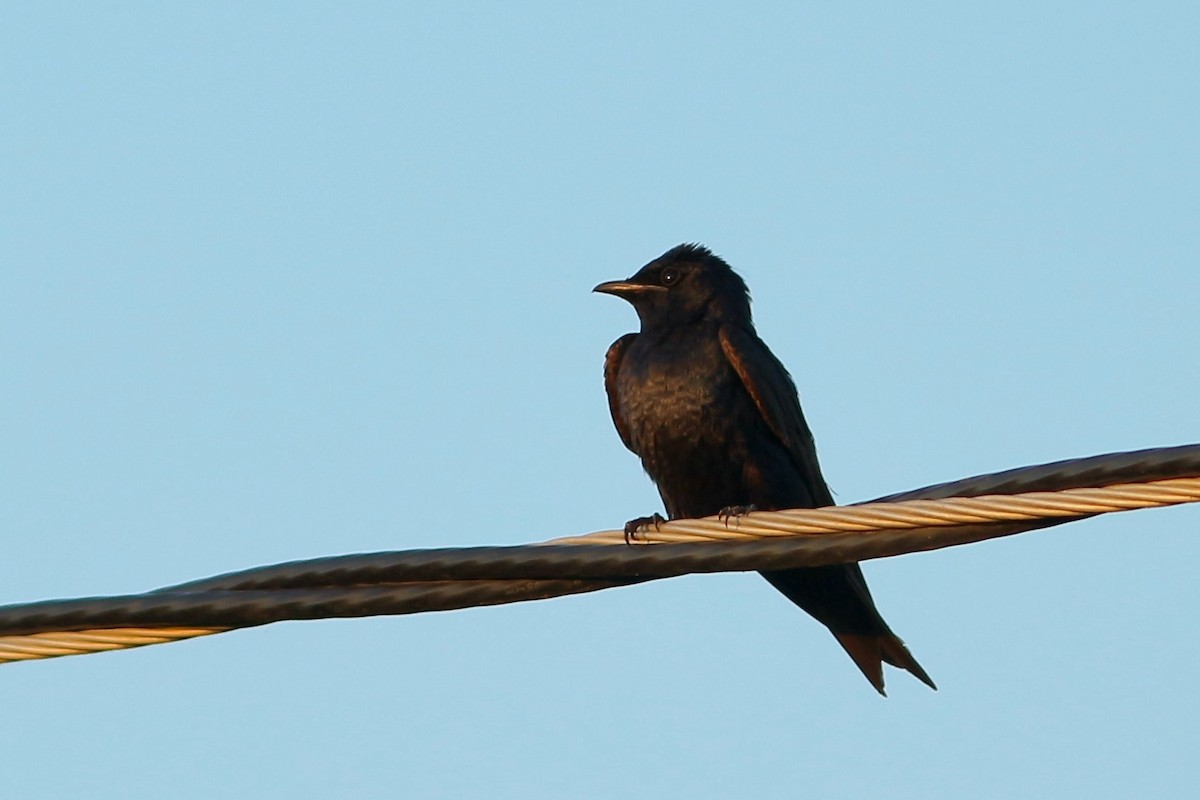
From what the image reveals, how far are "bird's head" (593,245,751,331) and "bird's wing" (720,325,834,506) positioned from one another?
233 mm

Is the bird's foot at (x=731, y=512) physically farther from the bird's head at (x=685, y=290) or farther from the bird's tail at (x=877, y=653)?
the bird's head at (x=685, y=290)

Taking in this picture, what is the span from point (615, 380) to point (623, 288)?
18.9 inches

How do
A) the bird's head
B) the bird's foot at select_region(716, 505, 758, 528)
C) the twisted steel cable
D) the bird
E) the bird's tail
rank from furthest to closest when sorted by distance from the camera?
the bird's head
the bird
the bird's tail
the bird's foot at select_region(716, 505, 758, 528)
the twisted steel cable

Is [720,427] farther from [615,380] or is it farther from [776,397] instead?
[615,380]

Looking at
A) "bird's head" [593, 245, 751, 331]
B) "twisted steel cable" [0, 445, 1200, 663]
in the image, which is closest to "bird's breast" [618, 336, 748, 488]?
"bird's head" [593, 245, 751, 331]

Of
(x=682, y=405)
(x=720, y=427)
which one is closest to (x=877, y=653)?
(x=720, y=427)

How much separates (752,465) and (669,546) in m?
3.24

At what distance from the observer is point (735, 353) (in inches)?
283

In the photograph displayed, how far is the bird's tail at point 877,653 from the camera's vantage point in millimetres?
6246

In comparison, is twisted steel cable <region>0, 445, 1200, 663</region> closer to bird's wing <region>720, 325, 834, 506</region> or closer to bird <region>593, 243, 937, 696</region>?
bird <region>593, 243, 937, 696</region>

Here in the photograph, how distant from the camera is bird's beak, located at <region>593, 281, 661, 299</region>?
788 cm

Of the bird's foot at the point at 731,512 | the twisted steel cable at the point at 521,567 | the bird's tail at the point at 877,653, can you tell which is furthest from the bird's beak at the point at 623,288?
the twisted steel cable at the point at 521,567

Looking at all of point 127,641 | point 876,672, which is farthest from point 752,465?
point 127,641

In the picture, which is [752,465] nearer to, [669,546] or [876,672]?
[876,672]
